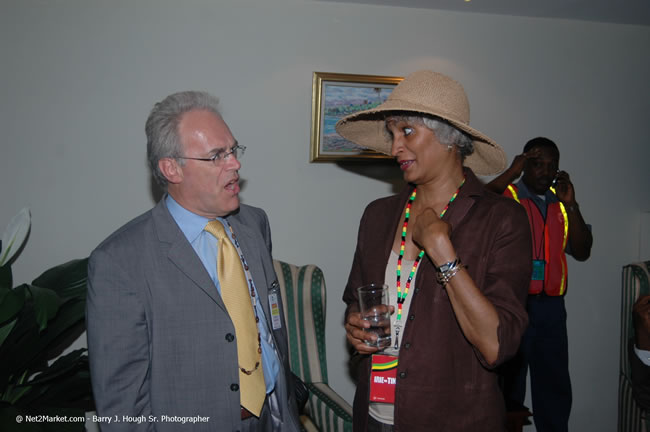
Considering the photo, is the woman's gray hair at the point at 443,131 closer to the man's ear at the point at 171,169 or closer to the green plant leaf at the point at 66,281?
the man's ear at the point at 171,169

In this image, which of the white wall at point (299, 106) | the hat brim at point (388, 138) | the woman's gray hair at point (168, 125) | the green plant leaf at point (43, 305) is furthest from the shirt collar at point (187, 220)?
the white wall at point (299, 106)

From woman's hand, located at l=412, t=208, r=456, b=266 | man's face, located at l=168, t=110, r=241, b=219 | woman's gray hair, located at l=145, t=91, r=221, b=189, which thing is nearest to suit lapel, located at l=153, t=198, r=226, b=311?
man's face, located at l=168, t=110, r=241, b=219

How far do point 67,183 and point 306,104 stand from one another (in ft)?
5.34

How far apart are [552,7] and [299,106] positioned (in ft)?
6.32

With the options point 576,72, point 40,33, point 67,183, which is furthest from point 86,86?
point 576,72

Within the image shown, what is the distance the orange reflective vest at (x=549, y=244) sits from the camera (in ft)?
11.4

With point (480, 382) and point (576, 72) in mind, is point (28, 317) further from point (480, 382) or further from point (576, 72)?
point (576, 72)

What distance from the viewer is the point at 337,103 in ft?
11.4

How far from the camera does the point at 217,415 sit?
158cm

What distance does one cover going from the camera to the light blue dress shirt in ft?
5.61

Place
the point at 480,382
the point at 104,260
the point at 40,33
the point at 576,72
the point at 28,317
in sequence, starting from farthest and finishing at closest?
the point at 576,72, the point at 40,33, the point at 28,317, the point at 480,382, the point at 104,260

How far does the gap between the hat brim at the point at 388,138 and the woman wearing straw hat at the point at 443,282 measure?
0.04ft

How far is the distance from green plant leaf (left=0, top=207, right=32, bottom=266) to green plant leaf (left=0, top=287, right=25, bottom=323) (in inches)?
19.8

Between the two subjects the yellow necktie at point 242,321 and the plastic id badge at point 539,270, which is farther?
the plastic id badge at point 539,270
